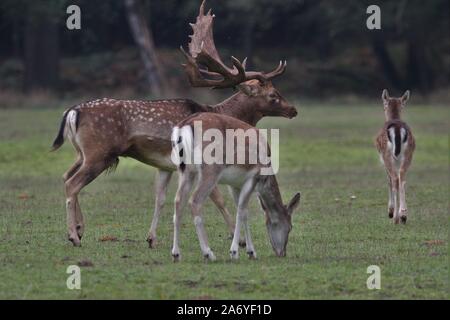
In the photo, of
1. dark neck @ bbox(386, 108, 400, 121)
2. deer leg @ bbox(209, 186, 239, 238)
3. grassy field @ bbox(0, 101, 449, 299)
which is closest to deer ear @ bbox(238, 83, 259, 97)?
deer leg @ bbox(209, 186, 239, 238)

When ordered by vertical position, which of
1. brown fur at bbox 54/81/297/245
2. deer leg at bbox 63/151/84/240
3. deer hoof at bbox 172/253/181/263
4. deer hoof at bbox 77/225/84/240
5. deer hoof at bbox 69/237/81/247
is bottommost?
A: deer hoof at bbox 172/253/181/263

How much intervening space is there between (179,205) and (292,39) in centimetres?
3683

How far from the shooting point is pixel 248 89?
1328 cm

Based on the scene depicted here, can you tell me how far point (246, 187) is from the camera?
35.5 ft

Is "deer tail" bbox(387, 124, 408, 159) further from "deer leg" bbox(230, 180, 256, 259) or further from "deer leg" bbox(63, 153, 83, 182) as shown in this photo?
"deer leg" bbox(63, 153, 83, 182)

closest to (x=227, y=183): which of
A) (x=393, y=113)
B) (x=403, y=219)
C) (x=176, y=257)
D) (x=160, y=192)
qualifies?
(x=176, y=257)

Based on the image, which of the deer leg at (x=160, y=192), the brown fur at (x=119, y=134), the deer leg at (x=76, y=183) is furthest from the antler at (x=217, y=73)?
the deer leg at (x=76, y=183)

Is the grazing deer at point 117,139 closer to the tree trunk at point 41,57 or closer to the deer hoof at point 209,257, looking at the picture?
the deer hoof at point 209,257

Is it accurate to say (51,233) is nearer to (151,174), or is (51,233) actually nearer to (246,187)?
(246,187)

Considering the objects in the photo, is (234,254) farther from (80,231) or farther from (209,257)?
(80,231)

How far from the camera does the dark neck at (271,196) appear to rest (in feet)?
36.2

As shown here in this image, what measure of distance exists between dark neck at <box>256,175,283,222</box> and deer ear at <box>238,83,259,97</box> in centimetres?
239

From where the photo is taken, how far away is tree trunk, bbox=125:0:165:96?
3881 centimetres

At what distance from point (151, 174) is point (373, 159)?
464cm
